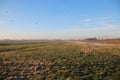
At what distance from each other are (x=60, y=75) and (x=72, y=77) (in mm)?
1151

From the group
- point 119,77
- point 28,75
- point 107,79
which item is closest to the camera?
point 119,77

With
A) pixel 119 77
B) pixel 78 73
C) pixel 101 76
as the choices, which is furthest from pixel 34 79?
pixel 119 77

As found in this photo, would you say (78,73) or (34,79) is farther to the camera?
(78,73)

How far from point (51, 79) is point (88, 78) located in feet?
9.02

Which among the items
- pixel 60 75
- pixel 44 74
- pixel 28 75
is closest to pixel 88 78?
pixel 60 75

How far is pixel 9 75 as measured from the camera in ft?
Answer: 47.3

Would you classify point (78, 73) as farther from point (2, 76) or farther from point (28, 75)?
point (2, 76)

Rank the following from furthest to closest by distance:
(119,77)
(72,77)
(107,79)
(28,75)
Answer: (28,75)
(72,77)
(107,79)
(119,77)

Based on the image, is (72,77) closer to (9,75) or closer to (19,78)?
(19,78)

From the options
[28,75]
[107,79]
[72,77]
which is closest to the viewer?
[107,79]

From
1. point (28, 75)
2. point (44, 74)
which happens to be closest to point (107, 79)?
point (44, 74)

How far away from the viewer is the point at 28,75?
14.2 meters

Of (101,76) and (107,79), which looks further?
(101,76)

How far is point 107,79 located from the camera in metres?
12.5
